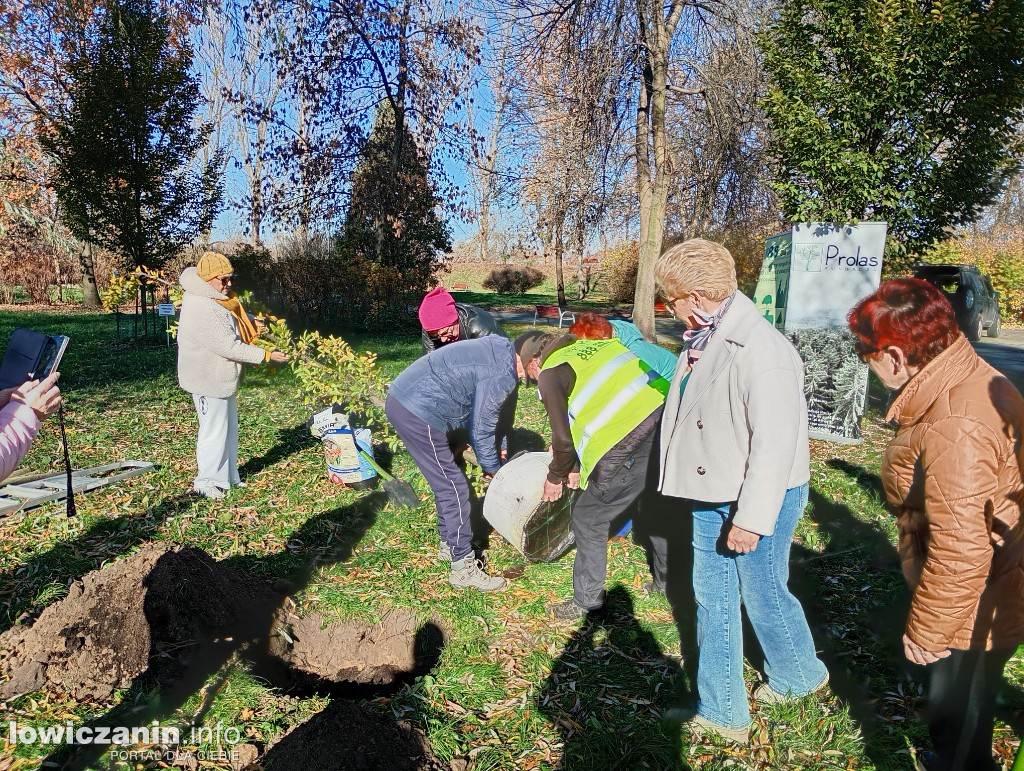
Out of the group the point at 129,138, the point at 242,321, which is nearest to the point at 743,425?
the point at 242,321

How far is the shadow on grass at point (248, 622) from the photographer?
288 centimetres

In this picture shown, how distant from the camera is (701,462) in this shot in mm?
2426

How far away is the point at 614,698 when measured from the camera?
3.04 meters

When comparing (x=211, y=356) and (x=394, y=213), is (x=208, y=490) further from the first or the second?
(x=394, y=213)

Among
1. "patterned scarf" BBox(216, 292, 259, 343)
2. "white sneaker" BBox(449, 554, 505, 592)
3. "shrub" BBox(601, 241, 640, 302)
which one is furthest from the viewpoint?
"shrub" BBox(601, 241, 640, 302)

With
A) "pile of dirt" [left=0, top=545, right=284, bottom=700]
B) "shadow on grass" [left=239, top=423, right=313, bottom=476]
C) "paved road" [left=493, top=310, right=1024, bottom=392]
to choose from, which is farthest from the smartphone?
"paved road" [left=493, top=310, right=1024, bottom=392]

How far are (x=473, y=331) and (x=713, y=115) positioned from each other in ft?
28.8

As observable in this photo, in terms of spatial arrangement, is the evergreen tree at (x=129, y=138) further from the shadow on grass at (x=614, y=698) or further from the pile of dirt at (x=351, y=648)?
the shadow on grass at (x=614, y=698)

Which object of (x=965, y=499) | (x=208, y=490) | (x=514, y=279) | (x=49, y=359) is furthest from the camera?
(x=514, y=279)

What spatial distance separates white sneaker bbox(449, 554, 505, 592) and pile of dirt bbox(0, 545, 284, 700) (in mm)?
1105

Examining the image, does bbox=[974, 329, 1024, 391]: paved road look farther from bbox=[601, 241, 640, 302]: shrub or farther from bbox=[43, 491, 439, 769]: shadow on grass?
bbox=[601, 241, 640, 302]: shrub

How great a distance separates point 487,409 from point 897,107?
6.51 m

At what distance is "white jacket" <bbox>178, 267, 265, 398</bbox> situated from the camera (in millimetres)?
5059

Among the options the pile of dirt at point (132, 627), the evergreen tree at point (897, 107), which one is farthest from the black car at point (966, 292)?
the pile of dirt at point (132, 627)
